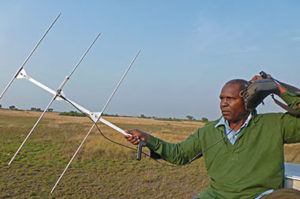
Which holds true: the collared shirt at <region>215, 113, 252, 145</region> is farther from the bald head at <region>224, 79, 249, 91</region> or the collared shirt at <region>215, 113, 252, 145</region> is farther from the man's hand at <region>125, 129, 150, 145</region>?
the man's hand at <region>125, 129, 150, 145</region>

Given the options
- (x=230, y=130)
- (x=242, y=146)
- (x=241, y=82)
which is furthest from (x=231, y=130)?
(x=241, y=82)

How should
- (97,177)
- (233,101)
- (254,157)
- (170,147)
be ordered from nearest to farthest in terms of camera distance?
(254,157), (233,101), (170,147), (97,177)

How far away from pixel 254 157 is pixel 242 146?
16 centimetres

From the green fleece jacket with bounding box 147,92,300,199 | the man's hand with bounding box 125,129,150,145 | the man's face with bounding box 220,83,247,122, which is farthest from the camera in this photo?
the man's hand with bounding box 125,129,150,145

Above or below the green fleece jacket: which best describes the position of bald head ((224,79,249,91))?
above

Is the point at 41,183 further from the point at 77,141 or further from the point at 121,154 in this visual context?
the point at 77,141

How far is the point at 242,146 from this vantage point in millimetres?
2650

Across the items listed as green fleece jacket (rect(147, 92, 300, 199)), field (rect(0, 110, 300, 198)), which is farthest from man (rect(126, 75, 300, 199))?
field (rect(0, 110, 300, 198))

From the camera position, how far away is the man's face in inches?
107

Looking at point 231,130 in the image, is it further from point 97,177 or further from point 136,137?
point 97,177

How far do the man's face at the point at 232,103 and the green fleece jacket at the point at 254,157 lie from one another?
0.56ft

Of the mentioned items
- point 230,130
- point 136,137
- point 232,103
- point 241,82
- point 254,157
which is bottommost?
point 136,137

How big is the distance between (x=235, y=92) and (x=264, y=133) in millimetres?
542

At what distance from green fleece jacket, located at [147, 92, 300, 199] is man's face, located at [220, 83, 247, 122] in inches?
6.8
